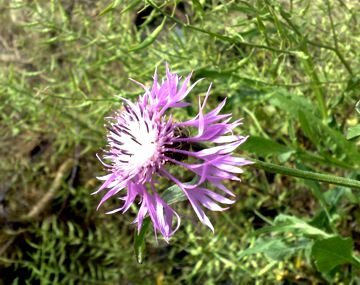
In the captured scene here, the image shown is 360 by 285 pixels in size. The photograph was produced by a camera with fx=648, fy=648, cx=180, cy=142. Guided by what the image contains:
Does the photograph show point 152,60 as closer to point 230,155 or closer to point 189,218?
point 189,218

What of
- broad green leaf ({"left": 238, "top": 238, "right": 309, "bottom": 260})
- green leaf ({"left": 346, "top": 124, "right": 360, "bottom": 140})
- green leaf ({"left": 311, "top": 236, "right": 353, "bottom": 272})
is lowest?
broad green leaf ({"left": 238, "top": 238, "right": 309, "bottom": 260})

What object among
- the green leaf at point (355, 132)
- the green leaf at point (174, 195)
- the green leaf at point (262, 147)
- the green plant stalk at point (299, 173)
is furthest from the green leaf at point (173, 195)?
the green leaf at point (262, 147)

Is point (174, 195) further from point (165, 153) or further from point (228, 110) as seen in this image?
point (228, 110)

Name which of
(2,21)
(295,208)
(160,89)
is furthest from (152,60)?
(2,21)

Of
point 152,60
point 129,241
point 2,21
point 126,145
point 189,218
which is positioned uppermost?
point 2,21

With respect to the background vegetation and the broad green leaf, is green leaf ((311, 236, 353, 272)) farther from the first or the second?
the broad green leaf

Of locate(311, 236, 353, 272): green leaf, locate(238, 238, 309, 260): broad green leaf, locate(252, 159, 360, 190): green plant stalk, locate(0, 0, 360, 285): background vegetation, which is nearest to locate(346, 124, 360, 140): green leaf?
locate(0, 0, 360, 285): background vegetation
